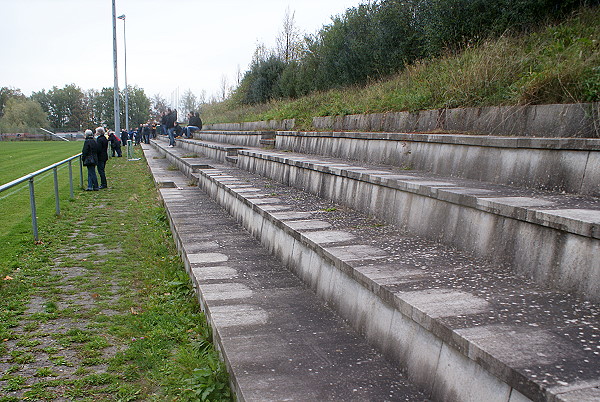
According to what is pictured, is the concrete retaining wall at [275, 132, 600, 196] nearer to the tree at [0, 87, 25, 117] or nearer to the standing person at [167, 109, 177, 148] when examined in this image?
the standing person at [167, 109, 177, 148]

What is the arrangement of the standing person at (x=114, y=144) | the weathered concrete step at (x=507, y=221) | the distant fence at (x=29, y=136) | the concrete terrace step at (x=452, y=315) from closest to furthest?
the concrete terrace step at (x=452, y=315)
the weathered concrete step at (x=507, y=221)
the standing person at (x=114, y=144)
the distant fence at (x=29, y=136)

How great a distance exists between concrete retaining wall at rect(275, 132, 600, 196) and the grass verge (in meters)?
2.75

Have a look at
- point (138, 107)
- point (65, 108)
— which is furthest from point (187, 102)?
point (65, 108)

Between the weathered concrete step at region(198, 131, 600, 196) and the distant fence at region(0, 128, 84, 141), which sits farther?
the distant fence at region(0, 128, 84, 141)

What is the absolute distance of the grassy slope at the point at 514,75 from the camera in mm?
4301

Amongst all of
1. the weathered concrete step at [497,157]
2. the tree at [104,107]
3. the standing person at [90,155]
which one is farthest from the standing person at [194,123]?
the tree at [104,107]

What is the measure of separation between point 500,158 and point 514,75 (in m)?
1.87

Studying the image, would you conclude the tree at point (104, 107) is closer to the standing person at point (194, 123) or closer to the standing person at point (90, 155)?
the standing person at point (194, 123)

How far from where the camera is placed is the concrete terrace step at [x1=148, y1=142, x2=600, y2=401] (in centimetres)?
159

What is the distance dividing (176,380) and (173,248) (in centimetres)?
354

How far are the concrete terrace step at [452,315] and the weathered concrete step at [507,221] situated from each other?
80mm

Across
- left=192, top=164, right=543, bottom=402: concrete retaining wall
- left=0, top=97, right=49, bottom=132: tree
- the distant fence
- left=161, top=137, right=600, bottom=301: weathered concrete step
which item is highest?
left=161, top=137, right=600, bottom=301: weathered concrete step

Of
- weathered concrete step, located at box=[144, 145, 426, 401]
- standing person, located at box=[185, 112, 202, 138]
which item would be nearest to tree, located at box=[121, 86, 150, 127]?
standing person, located at box=[185, 112, 202, 138]

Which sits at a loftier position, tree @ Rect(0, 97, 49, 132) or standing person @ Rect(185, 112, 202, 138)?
standing person @ Rect(185, 112, 202, 138)
